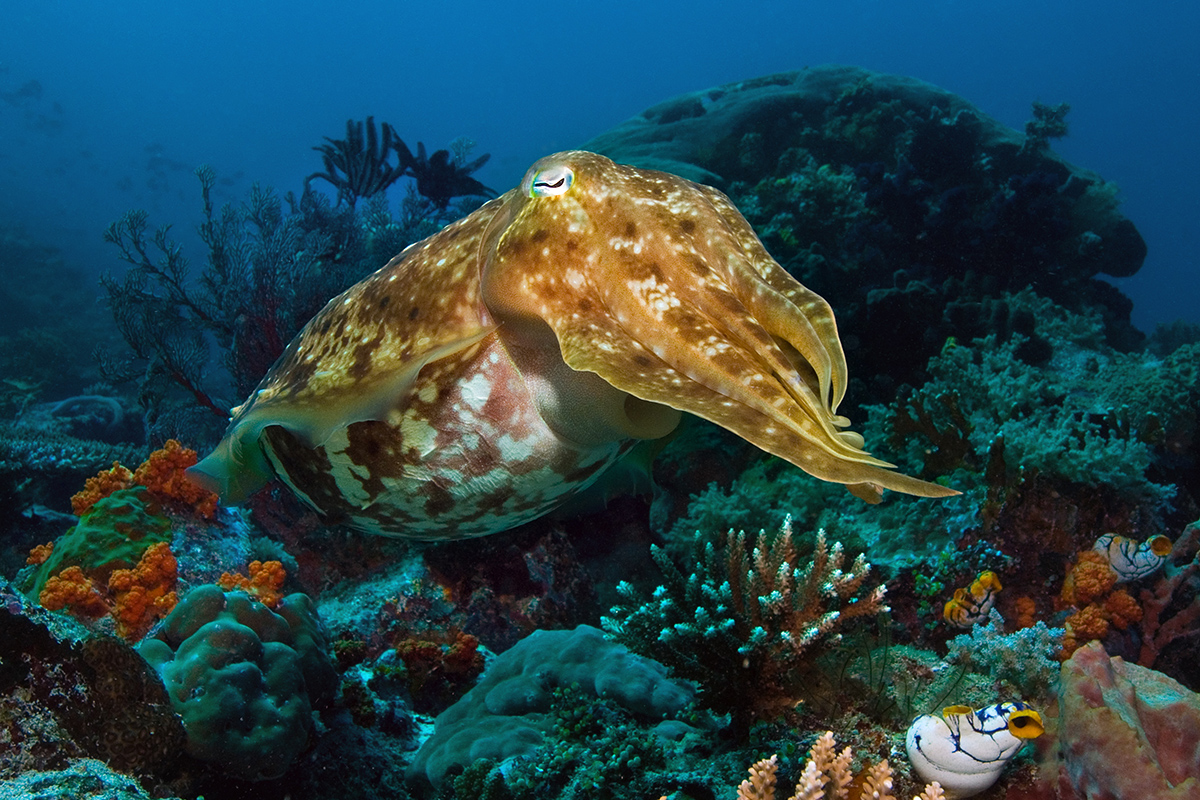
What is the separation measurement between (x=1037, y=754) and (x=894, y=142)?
1562 cm

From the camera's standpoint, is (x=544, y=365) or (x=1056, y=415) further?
(x=1056, y=415)

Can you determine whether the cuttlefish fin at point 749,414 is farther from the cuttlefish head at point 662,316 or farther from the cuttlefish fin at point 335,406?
the cuttlefish fin at point 335,406

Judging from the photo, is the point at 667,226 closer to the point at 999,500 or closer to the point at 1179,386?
the point at 999,500

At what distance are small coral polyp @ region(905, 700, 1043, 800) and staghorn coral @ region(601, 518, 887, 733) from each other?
56cm

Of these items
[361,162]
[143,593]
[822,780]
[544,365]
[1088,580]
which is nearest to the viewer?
[822,780]

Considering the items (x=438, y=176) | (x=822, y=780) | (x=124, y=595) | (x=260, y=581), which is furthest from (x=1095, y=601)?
(x=438, y=176)

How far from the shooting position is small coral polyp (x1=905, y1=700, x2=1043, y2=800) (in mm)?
1934

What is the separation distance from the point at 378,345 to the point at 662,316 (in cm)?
128

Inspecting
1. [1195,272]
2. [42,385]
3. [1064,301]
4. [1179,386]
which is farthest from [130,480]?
[1195,272]

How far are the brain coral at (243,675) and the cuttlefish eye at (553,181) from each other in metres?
2.63

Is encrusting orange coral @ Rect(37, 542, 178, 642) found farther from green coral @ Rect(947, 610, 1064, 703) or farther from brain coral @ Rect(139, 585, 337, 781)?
green coral @ Rect(947, 610, 1064, 703)

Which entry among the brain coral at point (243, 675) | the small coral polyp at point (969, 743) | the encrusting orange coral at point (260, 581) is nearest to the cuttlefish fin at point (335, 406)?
the brain coral at point (243, 675)

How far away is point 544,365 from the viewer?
2387mm

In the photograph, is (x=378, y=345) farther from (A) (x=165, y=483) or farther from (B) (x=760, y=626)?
(A) (x=165, y=483)
